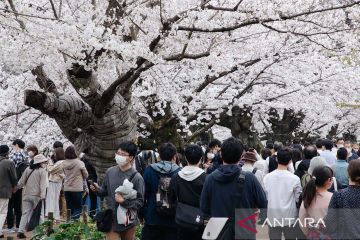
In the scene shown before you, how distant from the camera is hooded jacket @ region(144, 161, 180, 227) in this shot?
6.62 meters

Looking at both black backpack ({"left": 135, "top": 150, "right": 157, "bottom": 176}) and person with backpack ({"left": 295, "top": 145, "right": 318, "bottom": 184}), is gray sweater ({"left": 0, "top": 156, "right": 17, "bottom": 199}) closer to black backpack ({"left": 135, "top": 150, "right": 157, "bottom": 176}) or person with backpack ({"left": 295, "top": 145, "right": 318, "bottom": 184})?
black backpack ({"left": 135, "top": 150, "right": 157, "bottom": 176})

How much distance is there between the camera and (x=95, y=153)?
1013 centimetres

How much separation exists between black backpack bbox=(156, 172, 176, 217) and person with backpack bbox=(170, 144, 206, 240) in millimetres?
150

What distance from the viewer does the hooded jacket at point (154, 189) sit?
6.62 metres

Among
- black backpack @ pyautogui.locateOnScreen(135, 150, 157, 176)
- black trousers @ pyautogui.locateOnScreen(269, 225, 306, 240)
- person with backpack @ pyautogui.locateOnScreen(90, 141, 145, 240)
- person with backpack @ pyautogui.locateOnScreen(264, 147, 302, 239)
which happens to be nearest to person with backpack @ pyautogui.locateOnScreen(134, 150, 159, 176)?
Answer: black backpack @ pyautogui.locateOnScreen(135, 150, 157, 176)

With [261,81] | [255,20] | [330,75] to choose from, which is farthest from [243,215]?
[330,75]

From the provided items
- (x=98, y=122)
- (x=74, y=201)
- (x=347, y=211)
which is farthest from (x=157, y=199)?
(x=74, y=201)

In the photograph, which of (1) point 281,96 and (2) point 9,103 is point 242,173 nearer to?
(2) point 9,103

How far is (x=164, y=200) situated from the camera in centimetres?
646

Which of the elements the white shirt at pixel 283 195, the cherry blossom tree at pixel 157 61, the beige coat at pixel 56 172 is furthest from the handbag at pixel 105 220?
the beige coat at pixel 56 172

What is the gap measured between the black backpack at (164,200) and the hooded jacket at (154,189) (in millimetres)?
104

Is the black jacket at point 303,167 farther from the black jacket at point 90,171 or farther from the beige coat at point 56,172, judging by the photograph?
the beige coat at point 56,172

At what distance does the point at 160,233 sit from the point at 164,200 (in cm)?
49

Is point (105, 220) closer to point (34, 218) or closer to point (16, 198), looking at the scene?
point (34, 218)
